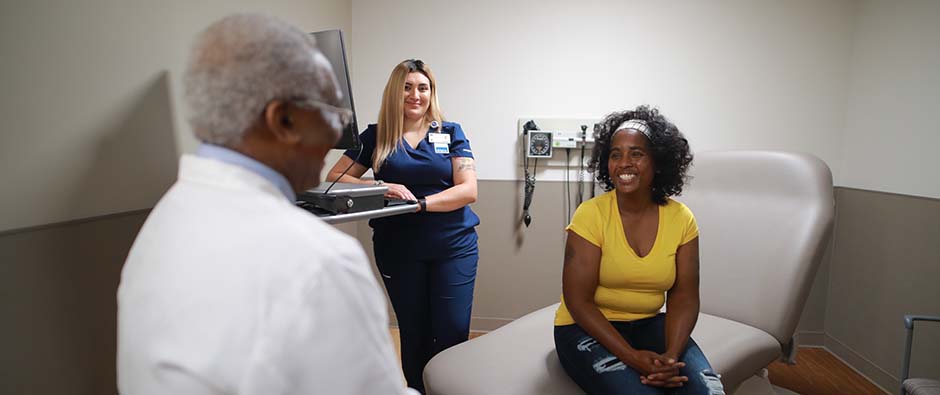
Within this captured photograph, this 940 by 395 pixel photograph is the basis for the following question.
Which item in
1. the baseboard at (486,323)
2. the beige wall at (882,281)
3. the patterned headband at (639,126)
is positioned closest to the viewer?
the patterned headband at (639,126)

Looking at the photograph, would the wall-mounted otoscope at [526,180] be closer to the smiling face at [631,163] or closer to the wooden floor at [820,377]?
the smiling face at [631,163]

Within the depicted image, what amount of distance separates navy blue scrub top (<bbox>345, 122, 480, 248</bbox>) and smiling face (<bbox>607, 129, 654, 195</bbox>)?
60 centimetres

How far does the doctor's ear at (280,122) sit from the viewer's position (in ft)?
1.68

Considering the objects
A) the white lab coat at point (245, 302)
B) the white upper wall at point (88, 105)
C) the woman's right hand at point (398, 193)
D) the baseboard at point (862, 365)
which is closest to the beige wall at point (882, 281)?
the baseboard at point (862, 365)

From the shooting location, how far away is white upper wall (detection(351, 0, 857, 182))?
251 centimetres

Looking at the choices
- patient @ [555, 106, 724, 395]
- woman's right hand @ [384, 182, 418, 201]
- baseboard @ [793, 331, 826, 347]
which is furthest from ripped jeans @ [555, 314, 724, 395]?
baseboard @ [793, 331, 826, 347]

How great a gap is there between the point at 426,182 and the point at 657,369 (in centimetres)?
102

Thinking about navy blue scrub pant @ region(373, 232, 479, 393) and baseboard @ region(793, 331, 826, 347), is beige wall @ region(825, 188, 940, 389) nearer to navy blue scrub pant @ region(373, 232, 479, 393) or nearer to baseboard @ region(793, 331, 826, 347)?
baseboard @ region(793, 331, 826, 347)

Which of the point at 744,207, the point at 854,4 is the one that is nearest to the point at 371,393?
the point at 744,207

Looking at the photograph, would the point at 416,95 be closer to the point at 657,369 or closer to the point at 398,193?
the point at 398,193

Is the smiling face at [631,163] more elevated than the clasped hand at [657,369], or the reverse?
the smiling face at [631,163]

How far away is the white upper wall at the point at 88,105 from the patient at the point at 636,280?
1132 millimetres

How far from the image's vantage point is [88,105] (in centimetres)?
111

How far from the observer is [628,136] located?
1416 millimetres
